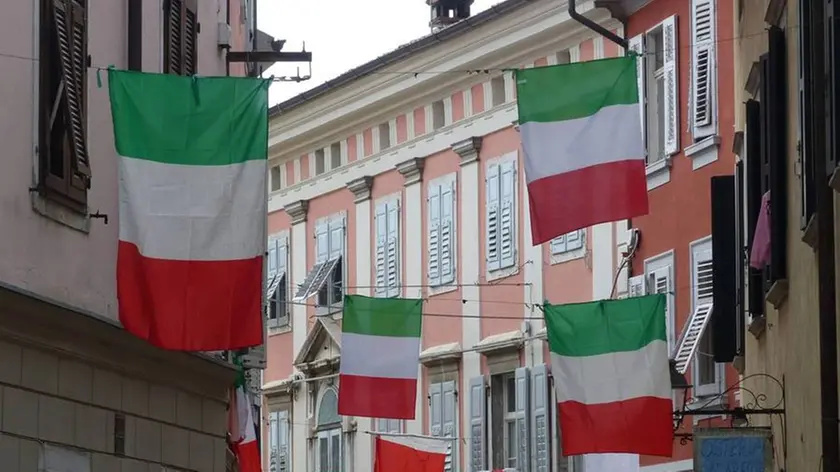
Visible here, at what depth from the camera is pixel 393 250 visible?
4103 centimetres

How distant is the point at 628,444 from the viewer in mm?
17938

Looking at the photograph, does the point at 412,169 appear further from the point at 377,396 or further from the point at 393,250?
the point at 377,396

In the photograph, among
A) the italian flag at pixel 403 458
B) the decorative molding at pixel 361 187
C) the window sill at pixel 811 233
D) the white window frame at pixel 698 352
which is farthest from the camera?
the decorative molding at pixel 361 187

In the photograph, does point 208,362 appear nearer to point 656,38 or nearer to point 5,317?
point 5,317

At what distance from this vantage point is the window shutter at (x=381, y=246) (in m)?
41.3

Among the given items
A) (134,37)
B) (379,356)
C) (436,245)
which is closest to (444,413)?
(436,245)

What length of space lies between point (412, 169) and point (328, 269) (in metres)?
3.80

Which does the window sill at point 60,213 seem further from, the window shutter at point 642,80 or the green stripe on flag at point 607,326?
the window shutter at point 642,80

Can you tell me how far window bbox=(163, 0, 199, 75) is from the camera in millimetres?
19828

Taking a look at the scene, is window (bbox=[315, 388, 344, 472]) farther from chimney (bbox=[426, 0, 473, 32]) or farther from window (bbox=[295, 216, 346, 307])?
chimney (bbox=[426, 0, 473, 32])

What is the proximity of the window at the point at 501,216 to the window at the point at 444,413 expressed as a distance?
101 inches

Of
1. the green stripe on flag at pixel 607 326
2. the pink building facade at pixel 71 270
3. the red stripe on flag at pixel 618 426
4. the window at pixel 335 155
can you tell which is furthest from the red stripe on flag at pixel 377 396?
the window at pixel 335 155

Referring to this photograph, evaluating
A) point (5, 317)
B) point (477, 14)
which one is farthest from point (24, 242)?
point (477, 14)

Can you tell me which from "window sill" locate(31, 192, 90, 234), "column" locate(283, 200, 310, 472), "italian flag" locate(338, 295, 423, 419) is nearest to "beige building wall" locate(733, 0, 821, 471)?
"italian flag" locate(338, 295, 423, 419)
